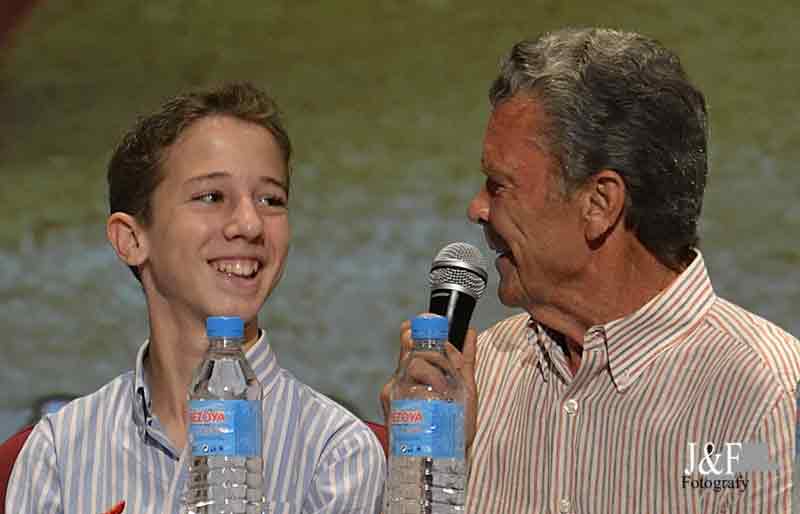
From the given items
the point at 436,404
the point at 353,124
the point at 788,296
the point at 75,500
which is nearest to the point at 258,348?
the point at 75,500

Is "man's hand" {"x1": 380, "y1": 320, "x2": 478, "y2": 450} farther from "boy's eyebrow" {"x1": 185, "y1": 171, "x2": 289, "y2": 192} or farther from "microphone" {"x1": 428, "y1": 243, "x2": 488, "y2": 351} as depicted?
"boy's eyebrow" {"x1": 185, "y1": 171, "x2": 289, "y2": 192}

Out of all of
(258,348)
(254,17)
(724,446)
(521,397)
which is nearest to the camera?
(724,446)

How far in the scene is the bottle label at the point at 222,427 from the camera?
1.41 metres

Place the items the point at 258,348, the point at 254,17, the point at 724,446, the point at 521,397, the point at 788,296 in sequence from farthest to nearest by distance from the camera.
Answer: the point at 254,17
the point at 788,296
the point at 521,397
the point at 258,348
the point at 724,446

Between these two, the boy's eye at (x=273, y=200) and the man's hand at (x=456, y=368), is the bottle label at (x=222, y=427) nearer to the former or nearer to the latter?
the man's hand at (x=456, y=368)

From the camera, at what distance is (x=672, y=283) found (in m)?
1.98

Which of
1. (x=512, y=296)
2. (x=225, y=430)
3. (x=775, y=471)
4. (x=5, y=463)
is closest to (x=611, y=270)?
(x=512, y=296)

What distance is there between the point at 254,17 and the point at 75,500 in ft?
5.55

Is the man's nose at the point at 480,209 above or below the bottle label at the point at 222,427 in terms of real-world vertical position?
above

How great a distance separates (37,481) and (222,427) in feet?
1.83

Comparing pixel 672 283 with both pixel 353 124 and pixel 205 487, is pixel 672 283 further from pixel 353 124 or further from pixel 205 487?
pixel 353 124

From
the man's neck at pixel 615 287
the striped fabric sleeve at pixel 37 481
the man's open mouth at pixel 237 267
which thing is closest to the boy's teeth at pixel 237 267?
the man's open mouth at pixel 237 267

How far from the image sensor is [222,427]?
1413 mm

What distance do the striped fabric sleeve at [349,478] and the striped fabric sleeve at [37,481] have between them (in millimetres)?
352
